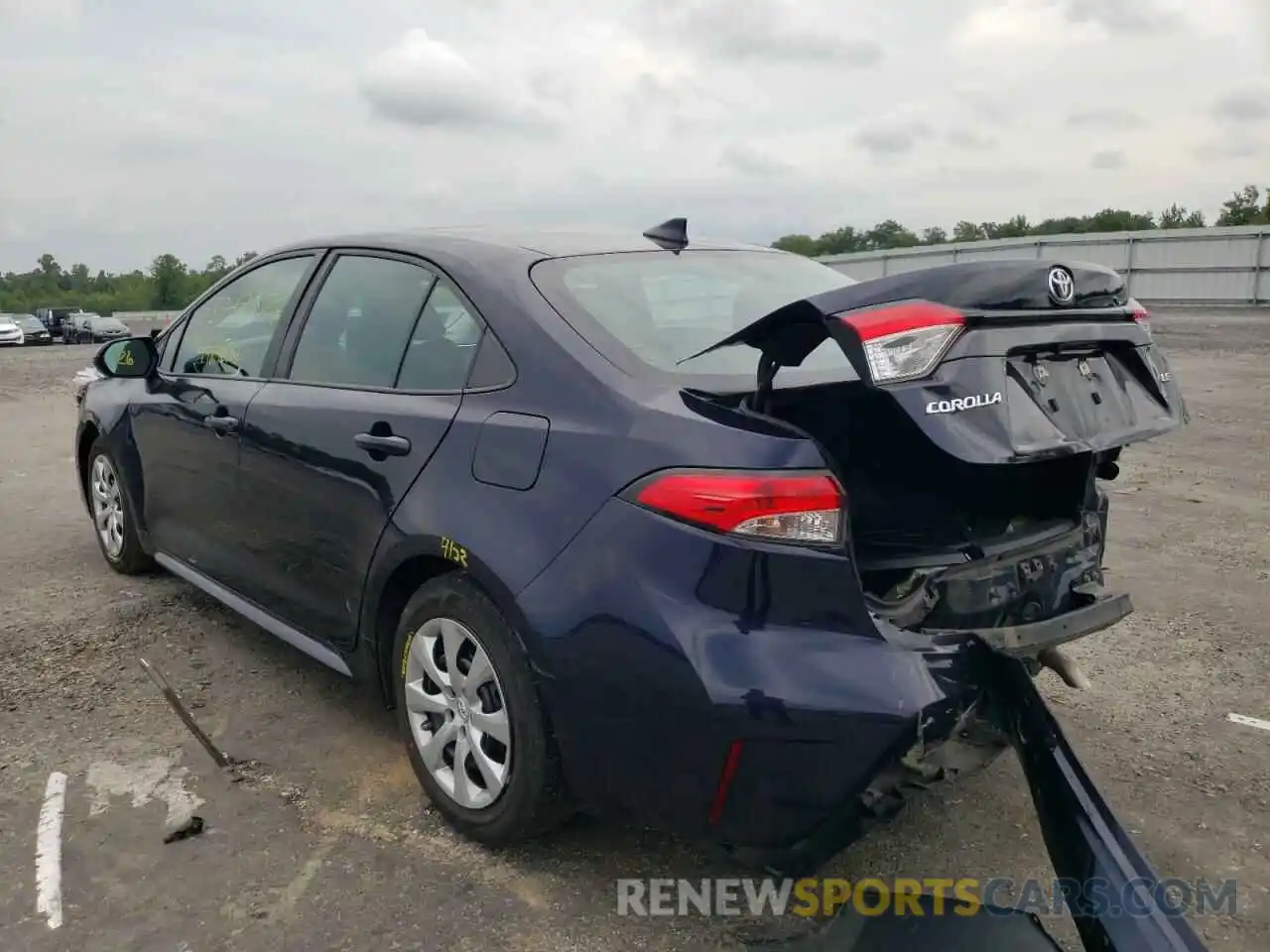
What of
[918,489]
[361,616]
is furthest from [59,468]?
[918,489]

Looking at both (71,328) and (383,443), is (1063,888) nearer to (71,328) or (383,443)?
(383,443)

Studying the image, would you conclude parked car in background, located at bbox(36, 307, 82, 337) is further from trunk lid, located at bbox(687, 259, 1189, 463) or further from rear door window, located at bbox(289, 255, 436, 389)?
trunk lid, located at bbox(687, 259, 1189, 463)

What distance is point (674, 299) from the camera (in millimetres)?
2998

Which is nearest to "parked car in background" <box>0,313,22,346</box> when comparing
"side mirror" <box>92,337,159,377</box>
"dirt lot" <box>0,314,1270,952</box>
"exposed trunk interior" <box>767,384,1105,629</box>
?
"dirt lot" <box>0,314,1270,952</box>

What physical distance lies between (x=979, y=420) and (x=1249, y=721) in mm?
2306

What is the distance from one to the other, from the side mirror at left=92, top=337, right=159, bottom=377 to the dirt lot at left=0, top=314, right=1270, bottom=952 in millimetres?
1096

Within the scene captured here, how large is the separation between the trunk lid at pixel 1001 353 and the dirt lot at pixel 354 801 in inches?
49.8

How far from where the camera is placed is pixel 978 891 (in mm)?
2668

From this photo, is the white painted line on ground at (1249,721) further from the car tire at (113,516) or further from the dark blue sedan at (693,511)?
the car tire at (113,516)

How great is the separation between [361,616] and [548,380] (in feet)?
3.41

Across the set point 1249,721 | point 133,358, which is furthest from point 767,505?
point 133,358

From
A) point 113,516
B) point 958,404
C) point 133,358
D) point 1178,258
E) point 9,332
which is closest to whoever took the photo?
point 958,404

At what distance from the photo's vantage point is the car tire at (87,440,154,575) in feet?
16.3

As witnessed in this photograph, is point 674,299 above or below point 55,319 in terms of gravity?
above
